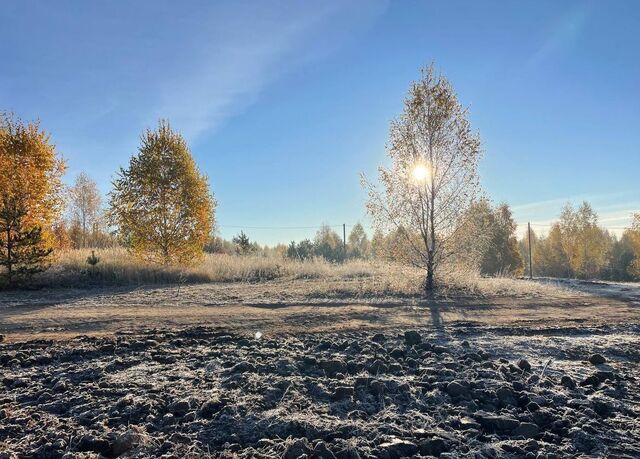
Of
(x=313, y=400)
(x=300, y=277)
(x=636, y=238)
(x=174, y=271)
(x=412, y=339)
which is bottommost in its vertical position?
(x=313, y=400)

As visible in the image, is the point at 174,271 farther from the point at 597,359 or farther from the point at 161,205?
the point at 597,359

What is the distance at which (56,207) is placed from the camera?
56.0 ft

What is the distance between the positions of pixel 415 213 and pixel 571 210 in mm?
50458

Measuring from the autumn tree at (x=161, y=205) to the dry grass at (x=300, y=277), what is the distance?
40.2 inches

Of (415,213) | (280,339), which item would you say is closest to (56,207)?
(415,213)

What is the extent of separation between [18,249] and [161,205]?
20.8ft

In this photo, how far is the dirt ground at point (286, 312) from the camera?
621 cm

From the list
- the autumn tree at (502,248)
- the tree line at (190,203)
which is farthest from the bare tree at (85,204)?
the autumn tree at (502,248)

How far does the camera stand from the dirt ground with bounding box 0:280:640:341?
621 centimetres

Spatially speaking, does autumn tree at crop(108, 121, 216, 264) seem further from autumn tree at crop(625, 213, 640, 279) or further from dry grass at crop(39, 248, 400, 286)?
autumn tree at crop(625, 213, 640, 279)

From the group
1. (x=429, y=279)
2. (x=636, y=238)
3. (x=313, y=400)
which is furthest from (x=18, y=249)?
(x=636, y=238)

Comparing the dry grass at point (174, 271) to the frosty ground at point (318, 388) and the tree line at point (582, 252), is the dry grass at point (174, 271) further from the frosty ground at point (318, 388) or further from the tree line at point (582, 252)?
the tree line at point (582, 252)

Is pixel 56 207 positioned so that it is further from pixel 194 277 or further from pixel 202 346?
pixel 202 346

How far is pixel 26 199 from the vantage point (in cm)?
1545
